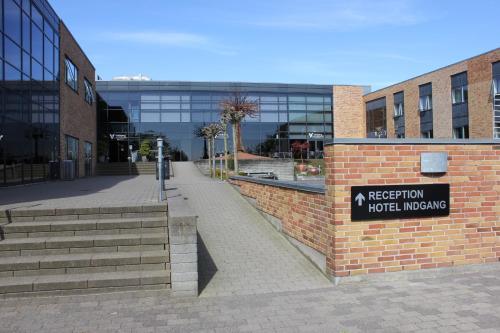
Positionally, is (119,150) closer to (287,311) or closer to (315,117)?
(315,117)

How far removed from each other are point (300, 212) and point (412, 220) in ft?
6.02

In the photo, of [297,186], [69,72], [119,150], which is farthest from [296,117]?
[297,186]

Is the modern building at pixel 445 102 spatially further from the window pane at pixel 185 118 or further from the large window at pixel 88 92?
the large window at pixel 88 92

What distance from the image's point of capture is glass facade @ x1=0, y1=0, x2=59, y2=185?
15.0 meters

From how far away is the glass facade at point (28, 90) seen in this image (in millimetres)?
15000

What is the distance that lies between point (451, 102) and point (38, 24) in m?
31.5

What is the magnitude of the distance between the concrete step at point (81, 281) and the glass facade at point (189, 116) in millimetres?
34896

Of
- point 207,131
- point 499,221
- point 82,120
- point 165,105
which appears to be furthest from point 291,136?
point 499,221

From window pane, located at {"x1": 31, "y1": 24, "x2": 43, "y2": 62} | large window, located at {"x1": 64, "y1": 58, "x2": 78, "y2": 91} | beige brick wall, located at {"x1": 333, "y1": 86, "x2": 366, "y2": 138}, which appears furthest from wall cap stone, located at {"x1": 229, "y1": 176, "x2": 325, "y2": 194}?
beige brick wall, located at {"x1": 333, "y1": 86, "x2": 366, "y2": 138}

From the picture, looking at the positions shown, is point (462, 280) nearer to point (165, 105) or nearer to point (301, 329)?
point (301, 329)

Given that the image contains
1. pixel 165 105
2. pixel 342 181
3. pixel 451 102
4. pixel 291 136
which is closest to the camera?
pixel 342 181

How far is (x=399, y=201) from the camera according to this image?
6.49 metres

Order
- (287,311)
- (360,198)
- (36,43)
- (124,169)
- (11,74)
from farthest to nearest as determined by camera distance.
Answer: (124,169)
(36,43)
(11,74)
(360,198)
(287,311)

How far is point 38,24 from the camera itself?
62.6ft
